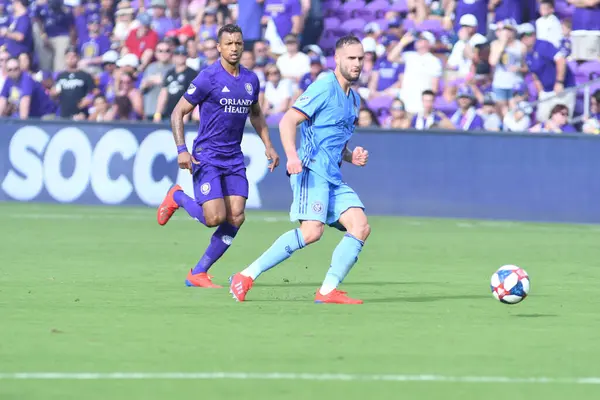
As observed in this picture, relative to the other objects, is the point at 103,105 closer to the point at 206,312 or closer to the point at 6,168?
the point at 6,168

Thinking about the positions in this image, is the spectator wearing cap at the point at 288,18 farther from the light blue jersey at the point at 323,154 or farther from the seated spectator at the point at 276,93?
the light blue jersey at the point at 323,154

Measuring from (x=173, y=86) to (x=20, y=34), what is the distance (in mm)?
4881

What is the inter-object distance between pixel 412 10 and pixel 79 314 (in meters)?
15.1

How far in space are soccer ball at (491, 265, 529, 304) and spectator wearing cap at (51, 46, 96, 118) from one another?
46.5 feet

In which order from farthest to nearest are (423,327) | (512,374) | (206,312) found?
(206,312) → (423,327) → (512,374)

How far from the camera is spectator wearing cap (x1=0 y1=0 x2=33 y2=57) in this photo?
25.2 metres

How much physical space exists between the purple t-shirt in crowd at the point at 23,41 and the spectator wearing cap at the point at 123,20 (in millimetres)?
1589

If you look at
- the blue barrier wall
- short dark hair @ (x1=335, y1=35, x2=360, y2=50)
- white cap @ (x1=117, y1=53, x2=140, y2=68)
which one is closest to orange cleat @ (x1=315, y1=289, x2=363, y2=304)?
short dark hair @ (x1=335, y1=35, x2=360, y2=50)

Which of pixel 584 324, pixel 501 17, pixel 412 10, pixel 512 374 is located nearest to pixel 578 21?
pixel 501 17

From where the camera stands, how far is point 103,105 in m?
22.9

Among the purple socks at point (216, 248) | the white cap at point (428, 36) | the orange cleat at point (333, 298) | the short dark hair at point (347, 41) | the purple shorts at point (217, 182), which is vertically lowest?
the white cap at point (428, 36)

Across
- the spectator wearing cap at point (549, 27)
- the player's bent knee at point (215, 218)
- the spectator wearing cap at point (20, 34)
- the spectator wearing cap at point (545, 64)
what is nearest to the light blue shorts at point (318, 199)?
the player's bent knee at point (215, 218)

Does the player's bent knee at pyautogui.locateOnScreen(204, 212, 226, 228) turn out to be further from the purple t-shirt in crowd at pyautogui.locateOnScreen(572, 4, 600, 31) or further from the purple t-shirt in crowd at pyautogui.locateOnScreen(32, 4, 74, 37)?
the purple t-shirt in crowd at pyautogui.locateOnScreen(32, 4, 74, 37)

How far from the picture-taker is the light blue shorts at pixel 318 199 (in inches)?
399
